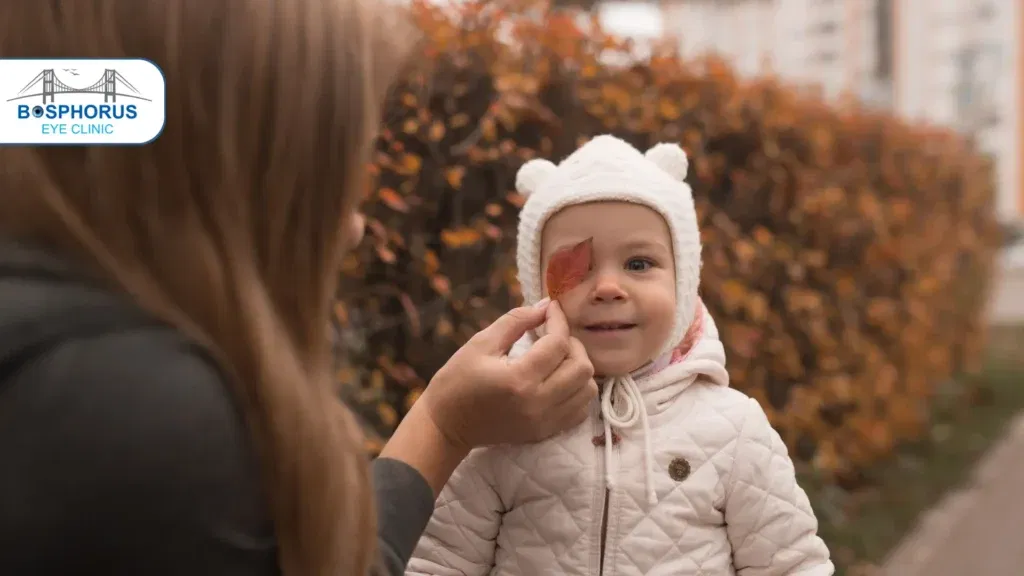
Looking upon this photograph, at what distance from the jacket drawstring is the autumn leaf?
18 centimetres

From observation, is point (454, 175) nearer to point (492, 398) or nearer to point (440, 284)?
point (440, 284)

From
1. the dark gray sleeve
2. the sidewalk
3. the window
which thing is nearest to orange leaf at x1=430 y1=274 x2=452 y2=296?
the dark gray sleeve

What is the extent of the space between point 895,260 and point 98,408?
507cm

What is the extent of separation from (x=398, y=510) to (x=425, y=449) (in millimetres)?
143

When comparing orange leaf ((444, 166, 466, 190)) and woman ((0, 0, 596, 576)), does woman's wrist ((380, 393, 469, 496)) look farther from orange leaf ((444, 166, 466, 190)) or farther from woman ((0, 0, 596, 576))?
orange leaf ((444, 166, 466, 190))

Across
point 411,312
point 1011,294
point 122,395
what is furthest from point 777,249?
point 1011,294

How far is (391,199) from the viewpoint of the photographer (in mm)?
2348

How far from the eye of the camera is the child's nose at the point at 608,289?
5.10ft

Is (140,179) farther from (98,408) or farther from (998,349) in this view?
(998,349)

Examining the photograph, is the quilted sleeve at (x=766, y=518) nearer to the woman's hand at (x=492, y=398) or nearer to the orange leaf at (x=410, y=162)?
the woman's hand at (x=492, y=398)

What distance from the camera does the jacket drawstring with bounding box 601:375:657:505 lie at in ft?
5.07

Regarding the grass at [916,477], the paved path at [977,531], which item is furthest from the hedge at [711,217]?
the paved path at [977,531]

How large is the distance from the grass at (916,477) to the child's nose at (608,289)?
108 inches

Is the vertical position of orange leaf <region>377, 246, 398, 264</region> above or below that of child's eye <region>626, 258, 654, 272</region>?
below
